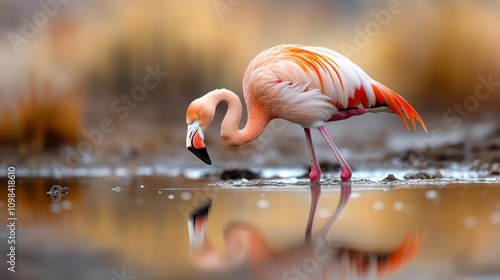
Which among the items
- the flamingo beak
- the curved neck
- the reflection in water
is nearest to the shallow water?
the reflection in water

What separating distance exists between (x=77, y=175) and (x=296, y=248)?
192 inches

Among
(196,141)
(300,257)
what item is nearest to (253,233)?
(300,257)

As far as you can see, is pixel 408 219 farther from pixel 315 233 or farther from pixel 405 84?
pixel 405 84

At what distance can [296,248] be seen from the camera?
295 cm

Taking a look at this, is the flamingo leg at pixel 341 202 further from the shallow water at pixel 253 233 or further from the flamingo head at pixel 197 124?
the flamingo head at pixel 197 124

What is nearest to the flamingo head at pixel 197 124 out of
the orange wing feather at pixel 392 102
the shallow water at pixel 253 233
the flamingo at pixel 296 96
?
the flamingo at pixel 296 96

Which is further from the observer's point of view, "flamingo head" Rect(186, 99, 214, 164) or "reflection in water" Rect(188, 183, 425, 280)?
"flamingo head" Rect(186, 99, 214, 164)

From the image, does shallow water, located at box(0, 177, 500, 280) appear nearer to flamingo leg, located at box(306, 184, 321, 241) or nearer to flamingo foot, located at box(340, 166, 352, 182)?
flamingo leg, located at box(306, 184, 321, 241)

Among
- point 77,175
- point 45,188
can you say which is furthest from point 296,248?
point 77,175

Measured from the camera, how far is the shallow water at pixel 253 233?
260 centimetres

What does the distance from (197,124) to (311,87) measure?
0.82m

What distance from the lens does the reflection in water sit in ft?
8.29

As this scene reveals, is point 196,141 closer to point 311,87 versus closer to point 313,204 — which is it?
point 311,87

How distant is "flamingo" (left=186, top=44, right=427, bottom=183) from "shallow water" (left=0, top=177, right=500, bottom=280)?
496 mm
